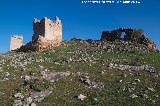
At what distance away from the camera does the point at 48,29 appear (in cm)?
5806

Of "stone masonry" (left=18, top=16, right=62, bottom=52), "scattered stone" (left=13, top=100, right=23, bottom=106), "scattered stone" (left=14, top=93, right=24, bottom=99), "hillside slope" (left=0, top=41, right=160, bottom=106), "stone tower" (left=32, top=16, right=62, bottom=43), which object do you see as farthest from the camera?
"stone tower" (left=32, top=16, right=62, bottom=43)

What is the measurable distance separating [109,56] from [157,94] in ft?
47.8

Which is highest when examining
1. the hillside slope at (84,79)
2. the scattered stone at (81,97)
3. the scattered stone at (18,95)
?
the hillside slope at (84,79)

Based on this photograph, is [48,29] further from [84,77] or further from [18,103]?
[18,103]

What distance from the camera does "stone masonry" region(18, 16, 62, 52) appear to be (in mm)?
51812

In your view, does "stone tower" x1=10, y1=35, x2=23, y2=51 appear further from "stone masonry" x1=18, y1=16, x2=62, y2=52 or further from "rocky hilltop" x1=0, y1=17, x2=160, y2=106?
"rocky hilltop" x1=0, y1=17, x2=160, y2=106

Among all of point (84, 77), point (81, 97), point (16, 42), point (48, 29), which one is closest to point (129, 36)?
point (48, 29)

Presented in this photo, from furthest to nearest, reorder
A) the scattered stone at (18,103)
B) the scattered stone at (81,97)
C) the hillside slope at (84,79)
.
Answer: the scattered stone at (81,97)
the hillside slope at (84,79)
the scattered stone at (18,103)

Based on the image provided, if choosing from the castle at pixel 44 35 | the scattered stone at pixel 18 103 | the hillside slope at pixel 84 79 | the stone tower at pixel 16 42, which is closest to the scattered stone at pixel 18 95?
the hillside slope at pixel 84 79

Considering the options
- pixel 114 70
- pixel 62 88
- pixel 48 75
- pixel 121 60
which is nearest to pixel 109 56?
pixel 121 60

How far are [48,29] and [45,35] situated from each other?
1509 millimetres

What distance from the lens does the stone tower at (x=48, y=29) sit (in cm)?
5731

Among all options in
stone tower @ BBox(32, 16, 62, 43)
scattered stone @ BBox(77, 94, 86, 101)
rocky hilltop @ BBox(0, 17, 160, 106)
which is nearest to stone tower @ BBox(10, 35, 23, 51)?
stone tower @ BBox(32, 16, 62, 43)

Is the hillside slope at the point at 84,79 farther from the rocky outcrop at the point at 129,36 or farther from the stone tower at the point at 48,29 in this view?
the stone tower at the point at 48,29
